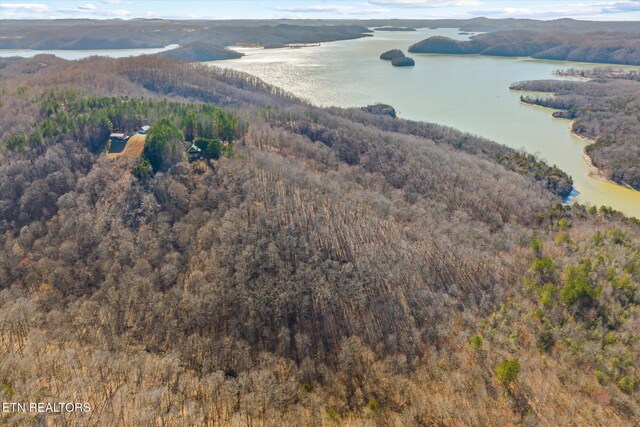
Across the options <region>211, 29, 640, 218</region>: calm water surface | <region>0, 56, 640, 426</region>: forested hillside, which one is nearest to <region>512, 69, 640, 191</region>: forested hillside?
<region>211, 29, 640, 218</region>: calm water surface

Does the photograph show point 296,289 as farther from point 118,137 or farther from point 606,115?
point 606,115

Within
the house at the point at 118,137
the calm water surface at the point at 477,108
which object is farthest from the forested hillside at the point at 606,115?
the house at the point at 118,137

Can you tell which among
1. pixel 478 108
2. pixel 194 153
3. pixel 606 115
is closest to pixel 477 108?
pixel 478 108

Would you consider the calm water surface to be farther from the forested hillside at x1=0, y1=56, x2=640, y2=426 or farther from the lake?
the forested hillside at x1=0, y1=56, x2=640, y2=426

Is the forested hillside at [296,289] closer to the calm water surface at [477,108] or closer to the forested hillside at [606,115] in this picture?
the calm water surface at [477,108]

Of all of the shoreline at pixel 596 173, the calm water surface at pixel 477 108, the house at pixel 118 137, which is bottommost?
the shoreline at pixel 596 173

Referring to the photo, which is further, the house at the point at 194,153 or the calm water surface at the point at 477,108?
the calm water surface at the point at 477,108

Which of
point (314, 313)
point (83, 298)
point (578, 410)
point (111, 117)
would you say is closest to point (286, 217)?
point (314, 313)
